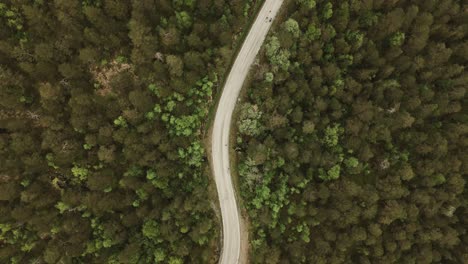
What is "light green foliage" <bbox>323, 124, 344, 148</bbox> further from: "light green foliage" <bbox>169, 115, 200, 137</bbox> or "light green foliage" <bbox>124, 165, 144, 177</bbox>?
"light green foliage" <bbox>124, 165, 144, 177</bbox>

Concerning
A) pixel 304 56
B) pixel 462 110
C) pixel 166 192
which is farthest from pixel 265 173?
pixel 462 110

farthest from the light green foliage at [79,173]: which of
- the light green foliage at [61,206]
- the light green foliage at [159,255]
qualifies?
the light green foliage at [159,255]

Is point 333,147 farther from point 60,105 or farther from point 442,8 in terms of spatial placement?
point 60,105

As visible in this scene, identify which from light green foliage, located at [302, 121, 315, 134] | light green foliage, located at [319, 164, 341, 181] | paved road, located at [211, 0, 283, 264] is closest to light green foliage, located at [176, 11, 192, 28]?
paved road, located at [211, 0, 283, 264]

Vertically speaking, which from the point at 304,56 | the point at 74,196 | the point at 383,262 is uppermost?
the point at 304,56

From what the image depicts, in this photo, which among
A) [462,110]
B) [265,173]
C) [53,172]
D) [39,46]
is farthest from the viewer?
[462,110]

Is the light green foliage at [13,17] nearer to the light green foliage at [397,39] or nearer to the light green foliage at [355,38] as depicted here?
the light green foliage at [355,38]
